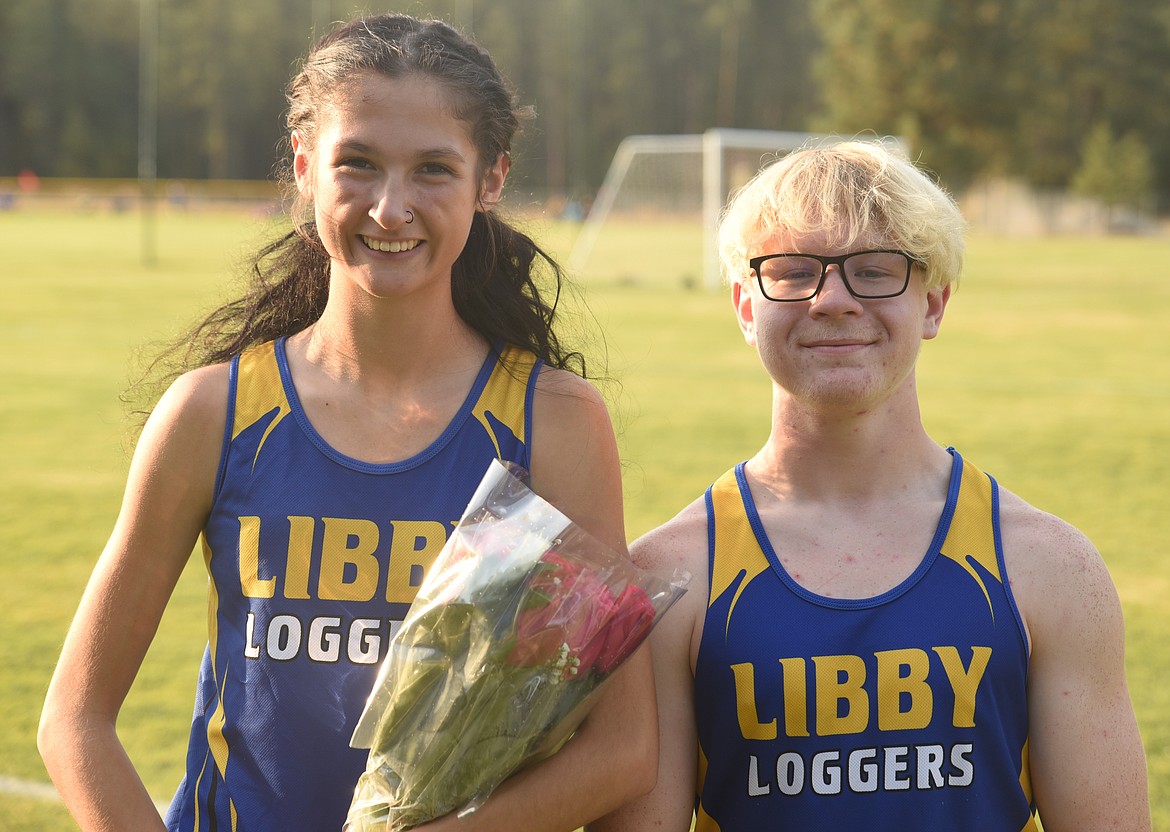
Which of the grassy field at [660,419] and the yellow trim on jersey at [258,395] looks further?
the grassy field at [660,419]

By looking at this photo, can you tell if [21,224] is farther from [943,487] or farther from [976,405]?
[943,487]

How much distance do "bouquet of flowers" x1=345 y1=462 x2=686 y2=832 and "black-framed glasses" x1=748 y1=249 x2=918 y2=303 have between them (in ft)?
1.68

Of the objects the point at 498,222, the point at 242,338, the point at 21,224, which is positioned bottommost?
the point at 21,224

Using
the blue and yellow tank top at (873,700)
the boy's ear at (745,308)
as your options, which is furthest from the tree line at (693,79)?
the blue and yellow tank top at (873,700)

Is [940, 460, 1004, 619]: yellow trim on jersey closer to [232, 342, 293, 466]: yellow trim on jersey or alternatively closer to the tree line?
[232, 342, 293, 466]: yellow trim on jersey

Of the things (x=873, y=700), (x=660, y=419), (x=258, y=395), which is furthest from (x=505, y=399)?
(x=660, y=419)

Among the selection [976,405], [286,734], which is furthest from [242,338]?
[976,405]

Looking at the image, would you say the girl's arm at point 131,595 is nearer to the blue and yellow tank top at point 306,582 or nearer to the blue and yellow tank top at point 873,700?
the blue and yellow tank top at point 306,582

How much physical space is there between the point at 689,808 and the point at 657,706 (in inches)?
6.7

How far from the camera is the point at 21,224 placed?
4256cm

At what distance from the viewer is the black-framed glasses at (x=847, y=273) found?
6.56 ft

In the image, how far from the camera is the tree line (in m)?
57.0

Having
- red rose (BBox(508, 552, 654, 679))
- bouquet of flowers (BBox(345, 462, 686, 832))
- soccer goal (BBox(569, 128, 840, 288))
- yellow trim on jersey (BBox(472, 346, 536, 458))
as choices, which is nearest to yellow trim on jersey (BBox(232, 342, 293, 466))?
yellow trim on jersey (BBox(472, 346, 536, 458))

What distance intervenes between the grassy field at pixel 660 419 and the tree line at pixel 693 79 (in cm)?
3223
